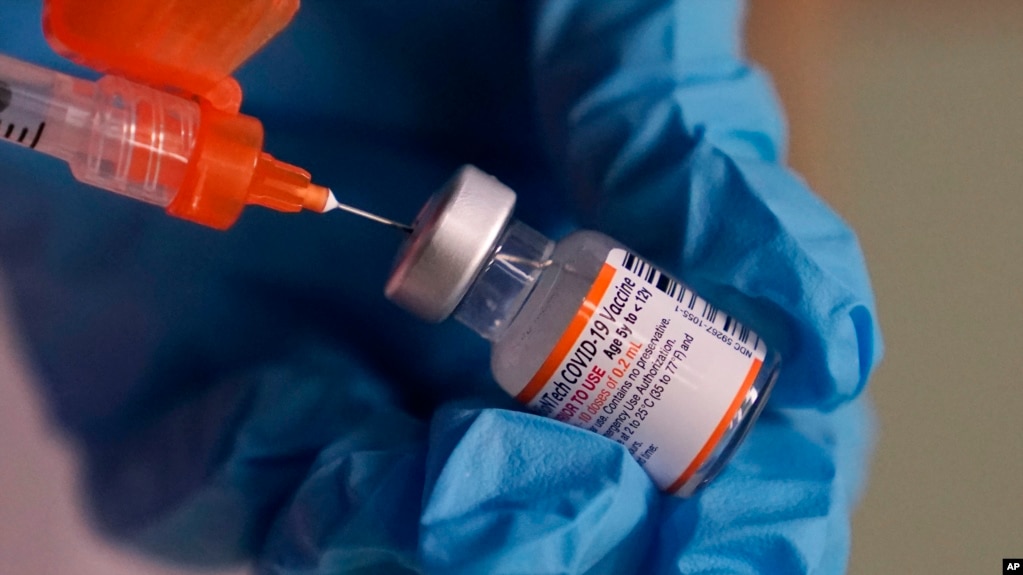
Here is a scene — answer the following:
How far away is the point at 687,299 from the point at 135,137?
0.29 meters

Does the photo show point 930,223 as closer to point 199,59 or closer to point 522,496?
point 522,496

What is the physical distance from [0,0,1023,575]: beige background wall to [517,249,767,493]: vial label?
31cm

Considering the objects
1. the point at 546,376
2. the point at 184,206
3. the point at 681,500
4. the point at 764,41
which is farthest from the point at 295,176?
the point at 764,41

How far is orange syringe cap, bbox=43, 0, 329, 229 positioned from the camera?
13.9 inches

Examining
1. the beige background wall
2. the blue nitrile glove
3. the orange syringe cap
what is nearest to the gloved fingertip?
the blue nitrile glove

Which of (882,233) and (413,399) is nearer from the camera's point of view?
(413,399)

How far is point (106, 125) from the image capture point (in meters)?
0.34

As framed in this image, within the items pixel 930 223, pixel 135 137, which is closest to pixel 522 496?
pixel 135 137

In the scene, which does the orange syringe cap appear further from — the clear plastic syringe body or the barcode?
the barcode

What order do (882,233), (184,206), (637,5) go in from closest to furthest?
(184,206) → (637,5) → (882,233)

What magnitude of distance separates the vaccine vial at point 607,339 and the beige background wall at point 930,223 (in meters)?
0.30

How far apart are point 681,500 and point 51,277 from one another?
44 centimetres

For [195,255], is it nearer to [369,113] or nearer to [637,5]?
[369,113]

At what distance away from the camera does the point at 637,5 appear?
0.47 meters
